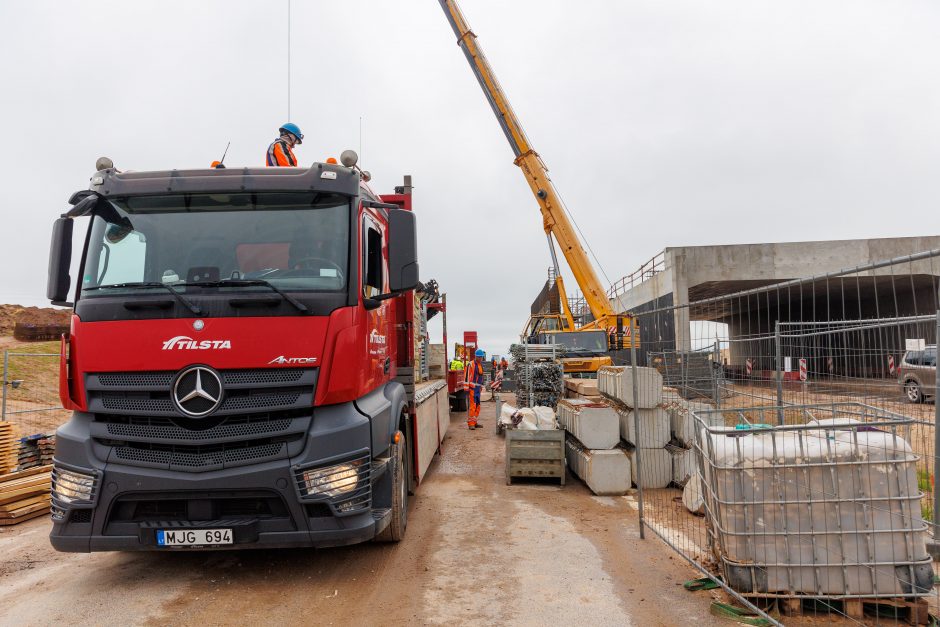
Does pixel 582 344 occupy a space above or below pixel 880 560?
above

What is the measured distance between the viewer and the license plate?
392cm

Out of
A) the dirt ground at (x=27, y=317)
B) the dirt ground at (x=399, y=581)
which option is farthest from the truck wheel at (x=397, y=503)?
the dirt ground at (x=27, y=317)

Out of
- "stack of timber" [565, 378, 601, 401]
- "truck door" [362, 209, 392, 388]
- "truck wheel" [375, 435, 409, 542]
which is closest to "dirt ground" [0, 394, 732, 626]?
"truck wheel" [375, 435, 409, 542]

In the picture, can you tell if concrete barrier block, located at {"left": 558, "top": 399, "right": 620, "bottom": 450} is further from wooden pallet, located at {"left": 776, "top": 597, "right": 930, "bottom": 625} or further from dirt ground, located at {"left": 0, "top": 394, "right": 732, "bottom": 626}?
wooden pallet, located at {"left": 776, "top": 597, "right": 930, "bottom": 625}

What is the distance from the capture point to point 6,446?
7594mm

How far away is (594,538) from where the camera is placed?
5477 mm

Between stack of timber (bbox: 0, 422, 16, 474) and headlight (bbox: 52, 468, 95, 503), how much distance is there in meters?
4.73

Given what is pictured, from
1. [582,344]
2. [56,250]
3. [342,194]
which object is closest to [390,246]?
[342,194]

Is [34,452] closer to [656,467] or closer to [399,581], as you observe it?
[399,581]

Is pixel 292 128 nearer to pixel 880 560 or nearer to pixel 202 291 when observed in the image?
pixel 202 291

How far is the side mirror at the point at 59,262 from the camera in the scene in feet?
14.5

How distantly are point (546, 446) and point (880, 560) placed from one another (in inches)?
180

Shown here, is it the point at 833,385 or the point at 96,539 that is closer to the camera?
the point at 96,539

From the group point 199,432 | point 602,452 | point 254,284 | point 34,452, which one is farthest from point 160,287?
point 34,452
